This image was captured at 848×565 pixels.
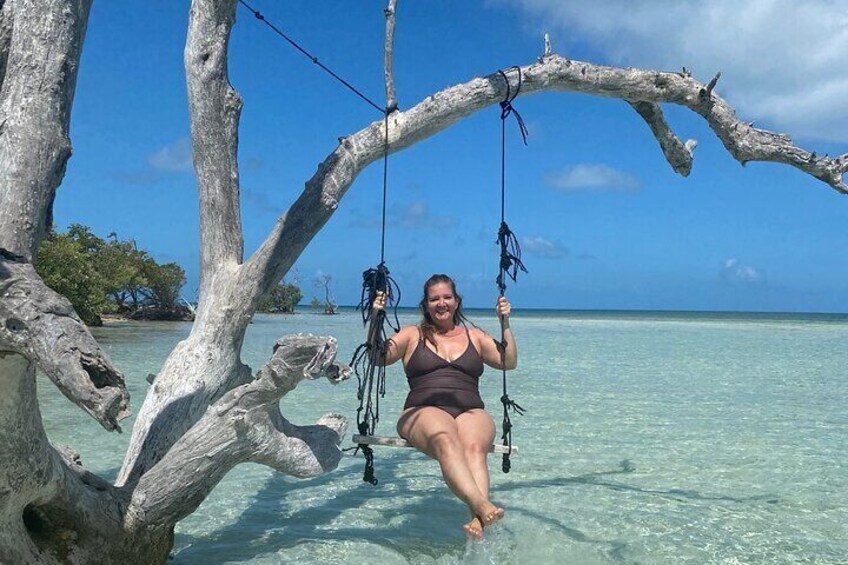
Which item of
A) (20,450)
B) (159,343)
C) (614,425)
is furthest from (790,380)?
(159,343)

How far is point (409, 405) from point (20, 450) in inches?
100

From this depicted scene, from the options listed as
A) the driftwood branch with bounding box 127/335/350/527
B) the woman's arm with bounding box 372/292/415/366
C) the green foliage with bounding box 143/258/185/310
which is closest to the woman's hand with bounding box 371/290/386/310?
the woman's arm with bounding box 372/292/415/366

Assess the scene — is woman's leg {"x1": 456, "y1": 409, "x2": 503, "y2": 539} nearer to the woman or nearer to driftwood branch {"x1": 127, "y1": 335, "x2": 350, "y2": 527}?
the woman

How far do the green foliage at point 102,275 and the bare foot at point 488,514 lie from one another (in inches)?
566

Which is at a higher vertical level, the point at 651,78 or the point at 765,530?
the point at 651,78

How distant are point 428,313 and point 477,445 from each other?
3.88ft

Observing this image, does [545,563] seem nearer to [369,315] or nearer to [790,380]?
[369,315]

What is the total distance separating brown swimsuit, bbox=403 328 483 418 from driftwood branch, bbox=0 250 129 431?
2794mm

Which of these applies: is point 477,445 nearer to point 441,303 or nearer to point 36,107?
point 441,303

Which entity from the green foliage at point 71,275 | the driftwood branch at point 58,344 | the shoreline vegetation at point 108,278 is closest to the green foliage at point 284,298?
the shoreline vegetation at point 108,278

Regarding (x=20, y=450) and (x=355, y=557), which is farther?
(x=355, y=557)

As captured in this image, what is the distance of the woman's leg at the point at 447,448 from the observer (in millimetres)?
3844

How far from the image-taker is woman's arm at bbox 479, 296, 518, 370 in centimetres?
504

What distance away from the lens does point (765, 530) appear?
5.18 meters
